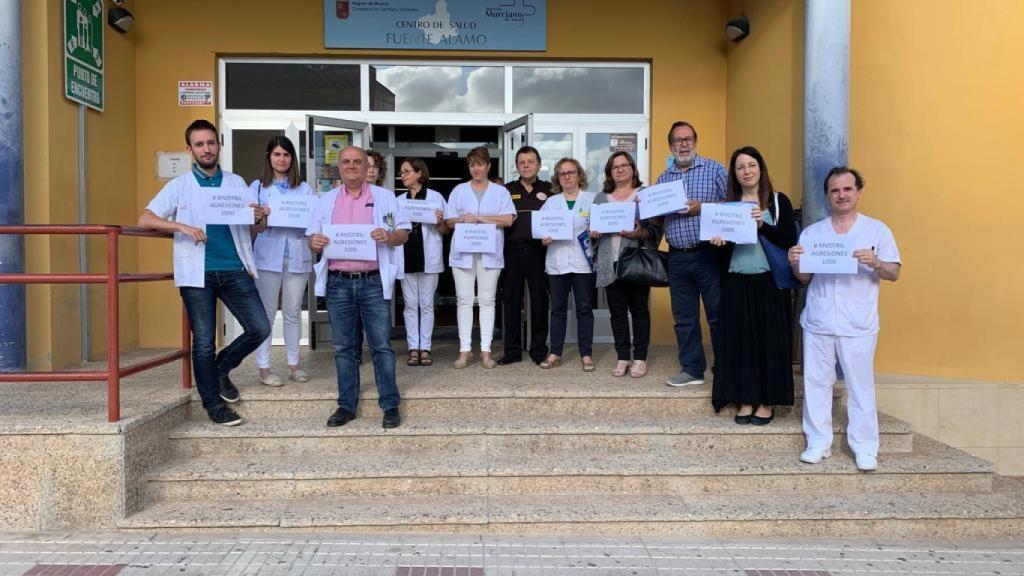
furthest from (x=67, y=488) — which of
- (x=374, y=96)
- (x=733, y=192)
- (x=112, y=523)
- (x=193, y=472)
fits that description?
(x=374, y=96)

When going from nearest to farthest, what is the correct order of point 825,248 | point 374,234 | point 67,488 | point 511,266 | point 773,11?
1. point 67,488
2. point 825,248
3. point 374,234
4. point 511,266
5. point 773,11

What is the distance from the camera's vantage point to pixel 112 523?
373 centimetres

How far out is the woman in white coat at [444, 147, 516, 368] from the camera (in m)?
5.55

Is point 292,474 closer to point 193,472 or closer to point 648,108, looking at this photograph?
point 193,472

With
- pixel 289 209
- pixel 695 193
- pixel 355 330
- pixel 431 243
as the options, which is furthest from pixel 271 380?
pixel 695 193

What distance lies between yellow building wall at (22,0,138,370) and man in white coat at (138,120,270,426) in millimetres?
2106

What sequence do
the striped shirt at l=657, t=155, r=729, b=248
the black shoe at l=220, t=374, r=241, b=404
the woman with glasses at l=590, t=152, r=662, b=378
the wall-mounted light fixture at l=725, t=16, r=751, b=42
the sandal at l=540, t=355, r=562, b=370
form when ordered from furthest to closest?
1. the wall-mounted light fixture at l=725, t=16, r=751, b=42
2. the sandal at l=540, t=355, r=562, b=370
3. the woman with glasses at l=590, t=152, r=662, b=378
4. the striped shirt at l=657, t=155, r=729, b=248
5. the black shoe at l=220, t=374, r=241, b=404

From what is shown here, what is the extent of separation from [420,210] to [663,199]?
1.99m

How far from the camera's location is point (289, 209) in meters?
4.83

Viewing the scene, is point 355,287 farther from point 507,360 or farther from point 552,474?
point 507,360

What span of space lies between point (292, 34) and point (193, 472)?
198 inches

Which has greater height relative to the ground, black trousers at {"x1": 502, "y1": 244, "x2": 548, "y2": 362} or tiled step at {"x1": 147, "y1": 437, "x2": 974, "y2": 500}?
black trousers at {"x1": 502, "y1": 244, "x2": 548, "y2": 362}

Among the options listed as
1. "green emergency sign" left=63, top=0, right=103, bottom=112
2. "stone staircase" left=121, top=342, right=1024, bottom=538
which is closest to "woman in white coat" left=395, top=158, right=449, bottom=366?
"stone staircase" left=121, top=342, right=1024, bottom=538

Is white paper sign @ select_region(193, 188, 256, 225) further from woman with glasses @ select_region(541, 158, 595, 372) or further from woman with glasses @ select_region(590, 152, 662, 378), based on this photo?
woman with glasses @ select_region(590, 152, 662, 378)
